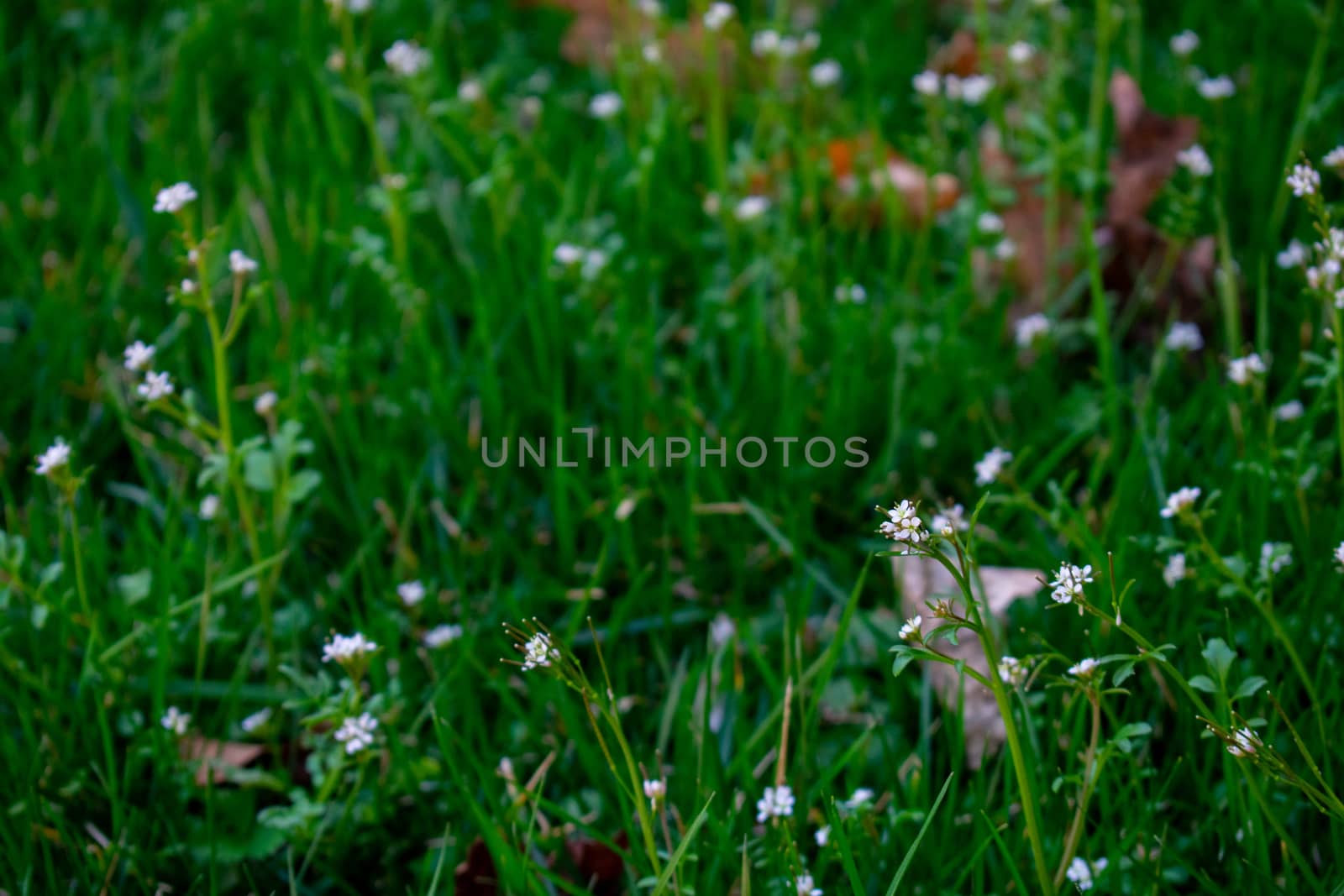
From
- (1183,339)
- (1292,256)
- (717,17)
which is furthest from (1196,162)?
(717,17)

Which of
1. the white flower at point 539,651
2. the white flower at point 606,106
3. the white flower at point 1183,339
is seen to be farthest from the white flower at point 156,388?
the white flower at point 1183,339

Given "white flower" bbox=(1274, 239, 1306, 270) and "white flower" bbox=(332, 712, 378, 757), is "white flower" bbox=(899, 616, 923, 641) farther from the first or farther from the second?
"white flower" bbox=(1274, 239, 1306, 270)

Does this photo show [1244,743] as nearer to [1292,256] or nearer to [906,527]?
[906,527]

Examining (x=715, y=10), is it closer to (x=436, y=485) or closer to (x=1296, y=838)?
(x=436, y=485)

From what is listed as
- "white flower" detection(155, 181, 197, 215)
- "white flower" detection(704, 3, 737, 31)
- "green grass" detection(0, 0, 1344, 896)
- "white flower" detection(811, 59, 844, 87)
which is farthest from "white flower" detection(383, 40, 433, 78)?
"white flower" detection(811, 59, 844, 87)

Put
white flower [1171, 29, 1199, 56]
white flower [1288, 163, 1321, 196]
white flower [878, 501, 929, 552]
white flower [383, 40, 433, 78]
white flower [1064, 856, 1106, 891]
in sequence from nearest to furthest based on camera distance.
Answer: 1. white flower [878, 501, 929, 552]
2. white flower [1064, 856, 1106, 891]
3. white flower [1288, 163, 1321, 196]
4. white flower [383, 40, 433, 78]
5. white flower [1171, 29, 1199, 56]

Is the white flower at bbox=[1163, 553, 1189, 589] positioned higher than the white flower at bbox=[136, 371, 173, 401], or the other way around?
the white flower at bbox=[136, 371, 173, 401]
